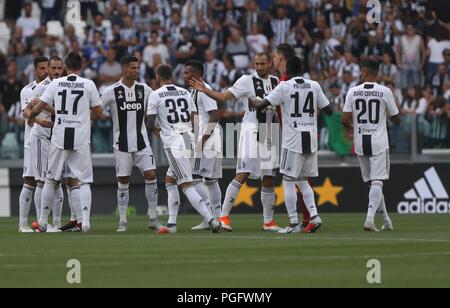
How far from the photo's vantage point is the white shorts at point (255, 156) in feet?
60.0

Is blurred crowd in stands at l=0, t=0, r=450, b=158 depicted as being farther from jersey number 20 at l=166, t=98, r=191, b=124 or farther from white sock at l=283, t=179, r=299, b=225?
jersey number 20 at l=166, t=98, r=191, b=124

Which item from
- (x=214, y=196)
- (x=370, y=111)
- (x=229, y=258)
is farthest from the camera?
(x=214, y=196)

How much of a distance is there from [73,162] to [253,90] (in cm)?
273

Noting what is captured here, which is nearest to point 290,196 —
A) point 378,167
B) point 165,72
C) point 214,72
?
point 378,167

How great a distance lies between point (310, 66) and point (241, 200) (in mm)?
4654

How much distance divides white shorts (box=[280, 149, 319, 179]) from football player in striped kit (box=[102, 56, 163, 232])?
6.80 ft

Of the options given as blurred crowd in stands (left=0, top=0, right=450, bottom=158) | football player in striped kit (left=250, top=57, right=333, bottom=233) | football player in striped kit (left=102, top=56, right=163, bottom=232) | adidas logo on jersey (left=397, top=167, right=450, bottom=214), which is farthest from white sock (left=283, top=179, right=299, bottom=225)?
blurred crowd in stands (left=0, top=0, right=450, bottom=158)

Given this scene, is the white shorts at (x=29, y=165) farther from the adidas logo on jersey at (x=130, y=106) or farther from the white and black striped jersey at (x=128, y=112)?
the adidas logo on jersey at (x=130, y=106)

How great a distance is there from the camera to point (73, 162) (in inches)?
696

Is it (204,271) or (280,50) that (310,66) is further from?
(204,271)

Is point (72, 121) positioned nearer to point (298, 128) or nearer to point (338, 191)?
point (298, 128)

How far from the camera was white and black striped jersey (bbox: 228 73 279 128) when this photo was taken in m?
18.1
